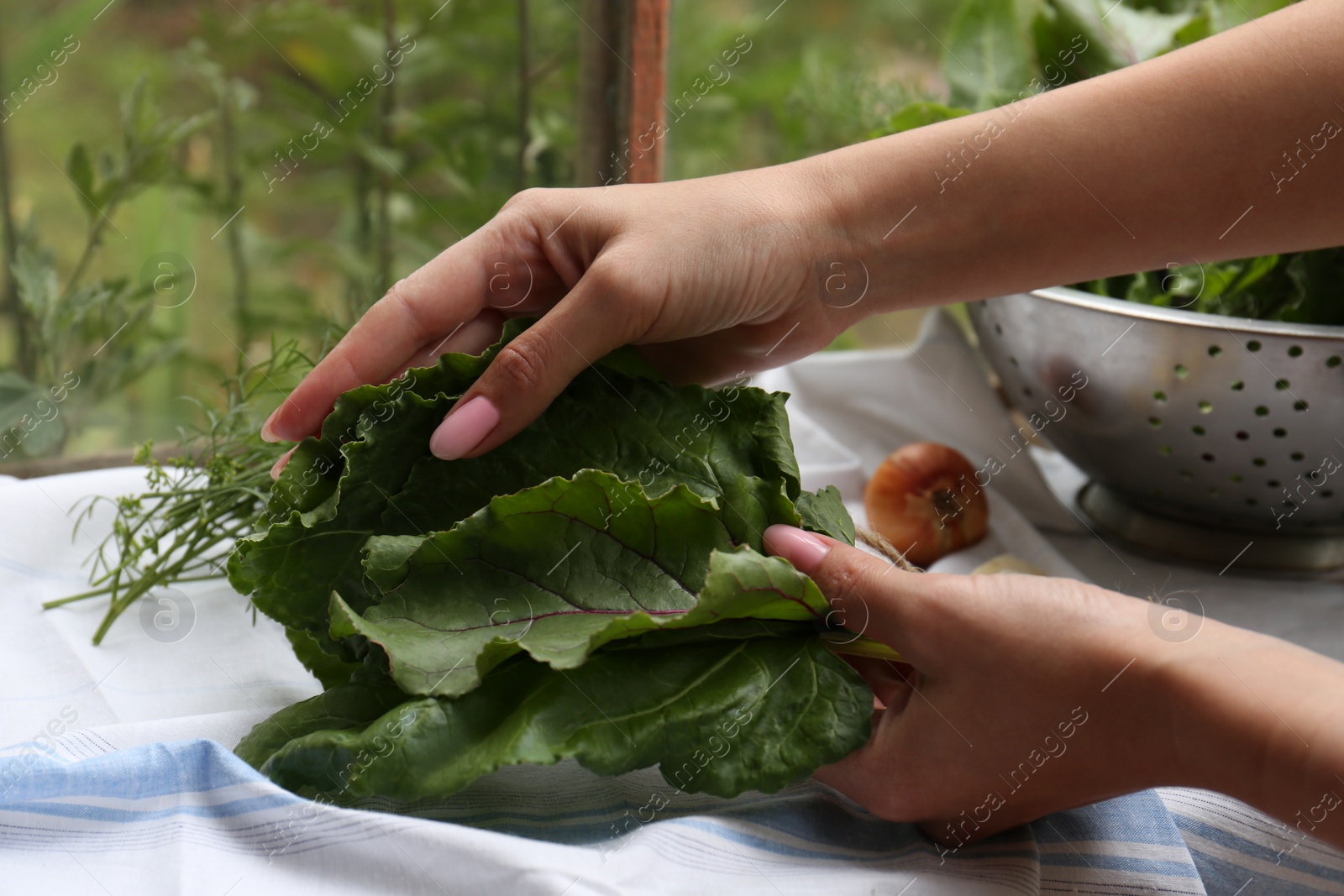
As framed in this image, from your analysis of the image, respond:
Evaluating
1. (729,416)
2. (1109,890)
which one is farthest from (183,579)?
(1109,890)

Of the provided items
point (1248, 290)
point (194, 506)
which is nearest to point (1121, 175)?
point (1248, 290)

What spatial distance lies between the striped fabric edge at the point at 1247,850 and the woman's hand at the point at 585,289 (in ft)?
1.68

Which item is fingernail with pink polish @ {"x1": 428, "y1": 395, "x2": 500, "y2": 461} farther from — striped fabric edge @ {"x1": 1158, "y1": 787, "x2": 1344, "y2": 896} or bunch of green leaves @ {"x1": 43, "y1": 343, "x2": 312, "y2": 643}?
striped fabric edge @ {"x1": 1158, "y1": 787, "x2": 1344, "y2": 896}

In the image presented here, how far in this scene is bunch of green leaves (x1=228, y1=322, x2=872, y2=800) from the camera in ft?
2.16

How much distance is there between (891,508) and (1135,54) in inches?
24.7

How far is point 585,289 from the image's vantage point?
0.78 m

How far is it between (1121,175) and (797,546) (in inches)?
18.0

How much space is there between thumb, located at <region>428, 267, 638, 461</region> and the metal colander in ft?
1.70

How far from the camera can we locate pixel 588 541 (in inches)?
29.4

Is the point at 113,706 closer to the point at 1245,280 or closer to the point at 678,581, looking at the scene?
the point at 678,581

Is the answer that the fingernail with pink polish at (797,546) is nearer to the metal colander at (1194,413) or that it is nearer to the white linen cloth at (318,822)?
the white linen cloth at (318,822)

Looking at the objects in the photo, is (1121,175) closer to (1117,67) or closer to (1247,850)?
(1117,67)

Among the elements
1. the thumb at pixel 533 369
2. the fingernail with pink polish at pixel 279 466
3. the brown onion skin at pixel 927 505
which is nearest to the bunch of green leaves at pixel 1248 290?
the brown onion skin at pixel 927 505

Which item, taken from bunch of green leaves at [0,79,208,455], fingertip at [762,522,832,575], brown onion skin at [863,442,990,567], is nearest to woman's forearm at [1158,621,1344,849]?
fingertip at [762,522,832,575]
